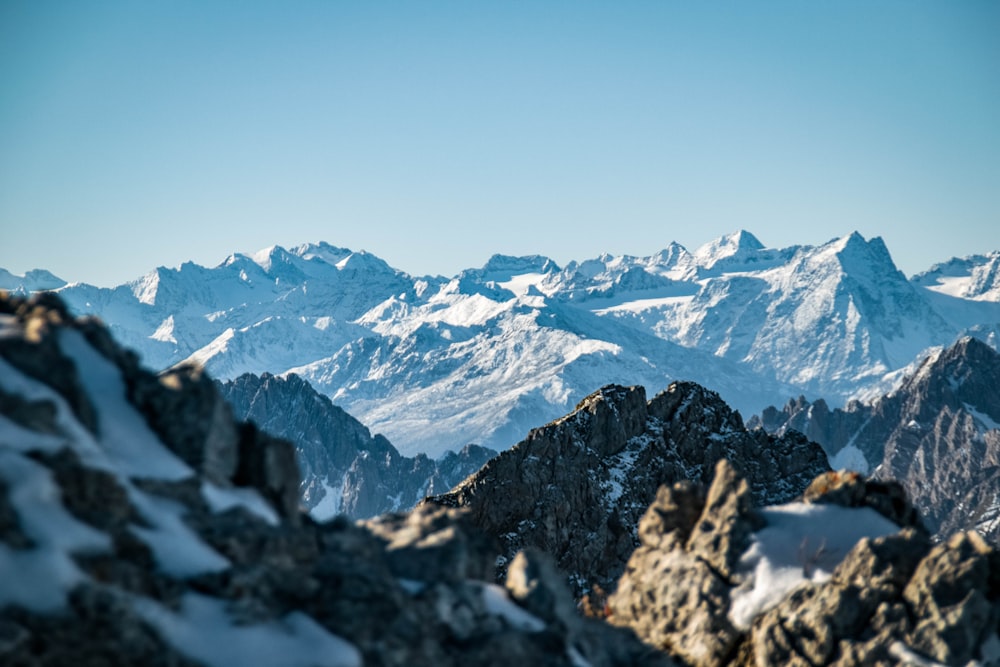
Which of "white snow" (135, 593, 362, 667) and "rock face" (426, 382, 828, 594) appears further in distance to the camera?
"rock face" (426, 382, 828, 594)

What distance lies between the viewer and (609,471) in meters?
123

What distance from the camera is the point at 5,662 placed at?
28.6m

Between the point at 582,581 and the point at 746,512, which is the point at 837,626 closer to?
the point at 746,512

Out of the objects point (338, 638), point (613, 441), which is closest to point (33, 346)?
point (338, 638)

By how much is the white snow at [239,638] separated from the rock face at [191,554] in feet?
0.14

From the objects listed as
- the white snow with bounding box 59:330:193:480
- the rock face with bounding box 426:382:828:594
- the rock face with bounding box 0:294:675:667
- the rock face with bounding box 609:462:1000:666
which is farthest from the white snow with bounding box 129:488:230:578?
the rock face with bounding box 426:382:828:594

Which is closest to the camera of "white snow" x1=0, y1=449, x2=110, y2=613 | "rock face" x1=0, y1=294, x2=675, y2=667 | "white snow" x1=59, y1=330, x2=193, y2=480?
"white snow" x1=0, y1=449, x2=110, y2=613

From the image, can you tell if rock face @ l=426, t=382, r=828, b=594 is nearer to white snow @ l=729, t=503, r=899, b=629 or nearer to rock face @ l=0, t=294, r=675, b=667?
white snow @ l=729, t=503, r=899, b=629

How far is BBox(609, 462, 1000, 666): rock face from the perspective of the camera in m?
44.2

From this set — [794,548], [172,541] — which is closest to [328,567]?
[172,541]

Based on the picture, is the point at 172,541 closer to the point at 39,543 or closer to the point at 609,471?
the point at 39,543

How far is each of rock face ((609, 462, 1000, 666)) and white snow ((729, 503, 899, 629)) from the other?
0.06 metres

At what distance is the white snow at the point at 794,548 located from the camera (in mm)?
47125

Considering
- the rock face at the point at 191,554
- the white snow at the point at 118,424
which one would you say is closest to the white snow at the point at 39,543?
the rock face at the point at 191,554
